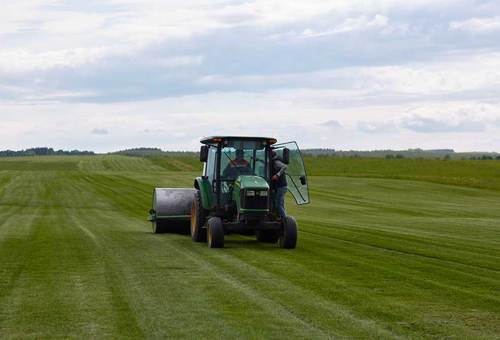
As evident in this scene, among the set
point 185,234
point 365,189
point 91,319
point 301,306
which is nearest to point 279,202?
point 185,234

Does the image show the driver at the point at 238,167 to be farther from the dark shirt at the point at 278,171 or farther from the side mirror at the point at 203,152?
the side mirror at the point at 203,152

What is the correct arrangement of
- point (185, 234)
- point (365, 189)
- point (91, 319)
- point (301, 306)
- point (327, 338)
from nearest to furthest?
point (327, 338)
point (91, 319)
point (301, 306)
point (185, 234)
point (365, 189)

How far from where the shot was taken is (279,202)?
19094mm

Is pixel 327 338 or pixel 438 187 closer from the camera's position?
pixel 327 338

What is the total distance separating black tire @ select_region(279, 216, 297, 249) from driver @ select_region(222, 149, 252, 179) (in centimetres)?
149

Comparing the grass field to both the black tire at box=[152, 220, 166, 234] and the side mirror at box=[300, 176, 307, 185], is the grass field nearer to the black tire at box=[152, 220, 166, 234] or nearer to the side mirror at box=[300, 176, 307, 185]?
the black tire at box=[152, 220, 166, 234]

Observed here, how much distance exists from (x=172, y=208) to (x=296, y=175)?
4830 millimetres

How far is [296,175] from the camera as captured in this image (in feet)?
62.4

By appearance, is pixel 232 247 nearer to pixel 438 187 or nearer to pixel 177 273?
pixel 177 273

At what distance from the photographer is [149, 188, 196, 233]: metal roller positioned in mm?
22547

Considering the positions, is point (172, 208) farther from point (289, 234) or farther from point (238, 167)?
point (289, 234)

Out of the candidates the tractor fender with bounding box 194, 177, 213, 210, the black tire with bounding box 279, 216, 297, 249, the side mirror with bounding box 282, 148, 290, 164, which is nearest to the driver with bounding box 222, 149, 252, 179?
the tractor fender with bounding box 194, 177, 213, 210

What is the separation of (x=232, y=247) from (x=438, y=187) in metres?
41.1

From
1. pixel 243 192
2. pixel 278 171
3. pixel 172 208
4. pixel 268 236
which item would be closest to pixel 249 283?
pixel 243 192
